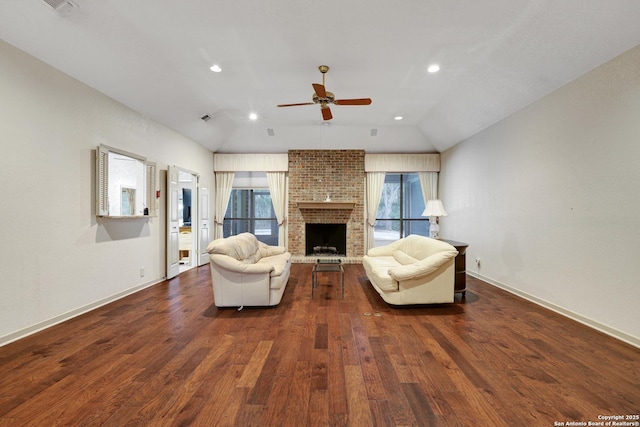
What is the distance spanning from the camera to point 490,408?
5.45ft

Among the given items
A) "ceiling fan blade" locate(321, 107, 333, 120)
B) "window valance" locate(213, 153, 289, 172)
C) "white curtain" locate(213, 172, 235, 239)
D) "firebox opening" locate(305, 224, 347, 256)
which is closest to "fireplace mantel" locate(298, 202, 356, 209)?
"firebox opening" locate(305, 224, 347, 256)

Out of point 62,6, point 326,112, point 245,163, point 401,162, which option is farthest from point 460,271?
point 245,163

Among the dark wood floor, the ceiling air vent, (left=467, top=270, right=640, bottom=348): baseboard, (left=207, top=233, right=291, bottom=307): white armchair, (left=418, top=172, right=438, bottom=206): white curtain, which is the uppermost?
the ceiling air vent

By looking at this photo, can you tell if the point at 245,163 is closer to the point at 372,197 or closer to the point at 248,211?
the point at 248,211

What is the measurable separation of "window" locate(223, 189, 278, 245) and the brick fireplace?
3.43 feet

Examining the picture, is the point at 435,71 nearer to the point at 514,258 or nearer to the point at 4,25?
the point at 514,258

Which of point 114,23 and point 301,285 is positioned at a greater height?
point 114,23

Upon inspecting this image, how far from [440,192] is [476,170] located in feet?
5.36

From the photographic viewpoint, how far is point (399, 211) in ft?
24.0

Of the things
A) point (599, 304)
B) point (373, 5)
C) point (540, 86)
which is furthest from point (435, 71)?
point (599, 304)

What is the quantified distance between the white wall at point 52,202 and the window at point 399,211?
5.56 m

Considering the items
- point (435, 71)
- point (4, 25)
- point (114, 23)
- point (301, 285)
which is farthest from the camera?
point (301, 285)

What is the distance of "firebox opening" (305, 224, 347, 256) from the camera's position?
6.71m

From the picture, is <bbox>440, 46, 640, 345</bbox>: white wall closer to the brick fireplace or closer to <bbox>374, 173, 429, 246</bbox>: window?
<bbox>374, 173, 429, 246</bbox>: window
